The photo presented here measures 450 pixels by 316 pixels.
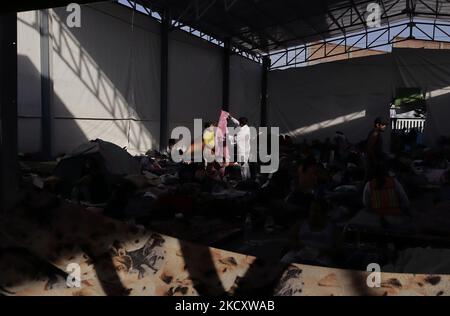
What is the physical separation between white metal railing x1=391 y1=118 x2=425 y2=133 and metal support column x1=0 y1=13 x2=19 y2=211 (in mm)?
17501

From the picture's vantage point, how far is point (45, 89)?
9.87 meters

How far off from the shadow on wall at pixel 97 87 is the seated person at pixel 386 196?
803 cm

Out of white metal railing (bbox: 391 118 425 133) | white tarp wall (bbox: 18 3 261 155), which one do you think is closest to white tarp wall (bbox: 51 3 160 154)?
white tarp wall (bbox: 18 3 261 155)

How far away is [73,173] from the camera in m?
7.66

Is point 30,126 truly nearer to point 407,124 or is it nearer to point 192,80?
point 192,80

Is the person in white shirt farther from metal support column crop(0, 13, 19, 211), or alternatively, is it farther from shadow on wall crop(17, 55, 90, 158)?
metal support column crop(0, 13, 19, 211)

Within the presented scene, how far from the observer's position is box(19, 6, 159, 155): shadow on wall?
10.5 meters

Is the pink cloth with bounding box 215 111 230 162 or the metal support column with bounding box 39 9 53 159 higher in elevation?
the metal support column with bounding box 39 9 53 159

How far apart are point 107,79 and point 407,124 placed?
13226 millimetres

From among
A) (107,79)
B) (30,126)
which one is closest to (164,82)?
(107,79)

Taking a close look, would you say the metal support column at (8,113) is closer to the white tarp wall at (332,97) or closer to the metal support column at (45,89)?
the metal support column at (45,89)

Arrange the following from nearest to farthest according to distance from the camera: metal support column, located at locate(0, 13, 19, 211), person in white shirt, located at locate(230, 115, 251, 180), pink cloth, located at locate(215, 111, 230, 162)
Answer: metal support column, located at locate(0, 13, 19, 211) → person in white shirt, located at locate(230, 115, 251, 180) → pink cloth, located at locate(215, 111, 230, 162)

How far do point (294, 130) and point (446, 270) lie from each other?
17027 mm

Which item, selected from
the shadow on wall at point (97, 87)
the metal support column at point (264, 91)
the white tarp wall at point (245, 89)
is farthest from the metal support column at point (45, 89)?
the metal support column at point (264, 91)
